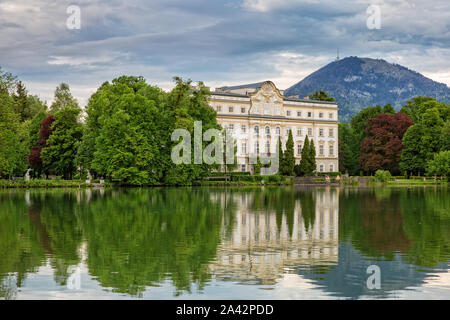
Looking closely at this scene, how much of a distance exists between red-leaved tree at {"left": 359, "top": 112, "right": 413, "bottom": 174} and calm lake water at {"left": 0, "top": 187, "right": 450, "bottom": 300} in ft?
175

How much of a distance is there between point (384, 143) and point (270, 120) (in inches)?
580

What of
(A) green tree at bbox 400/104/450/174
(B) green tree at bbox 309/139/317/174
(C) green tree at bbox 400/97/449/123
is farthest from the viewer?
(C) green tree at bbox 400/97/449/123

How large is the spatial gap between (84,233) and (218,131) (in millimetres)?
37481

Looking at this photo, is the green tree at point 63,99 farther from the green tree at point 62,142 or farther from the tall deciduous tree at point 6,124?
the tall deciduous tree at point 6,124

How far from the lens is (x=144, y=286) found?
8820 mm

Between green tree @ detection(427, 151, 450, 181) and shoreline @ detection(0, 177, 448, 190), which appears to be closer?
shoreline @ detection(0, 177, 448, 190)

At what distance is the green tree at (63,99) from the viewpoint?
248 feet

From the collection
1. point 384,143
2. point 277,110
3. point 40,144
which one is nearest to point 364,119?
point 384,143

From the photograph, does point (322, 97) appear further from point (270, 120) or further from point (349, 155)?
point (270, 120)

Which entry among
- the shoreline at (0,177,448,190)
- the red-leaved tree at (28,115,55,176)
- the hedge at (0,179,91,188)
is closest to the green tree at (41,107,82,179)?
the red-leaved tree at (28,115,55,176)

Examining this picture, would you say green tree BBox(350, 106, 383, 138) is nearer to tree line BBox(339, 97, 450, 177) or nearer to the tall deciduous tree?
tree line BBox(339, 97, 450, 177)

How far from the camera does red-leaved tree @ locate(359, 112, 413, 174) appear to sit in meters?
70.9

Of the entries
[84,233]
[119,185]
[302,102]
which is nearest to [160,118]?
[119,185]

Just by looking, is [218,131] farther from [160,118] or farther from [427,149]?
[427,149]
